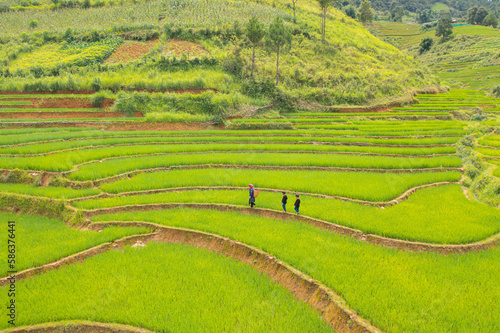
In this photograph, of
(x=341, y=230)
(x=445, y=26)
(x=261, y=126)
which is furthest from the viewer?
(x=445, y=26)

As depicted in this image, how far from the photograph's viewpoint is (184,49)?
42219 millimetres

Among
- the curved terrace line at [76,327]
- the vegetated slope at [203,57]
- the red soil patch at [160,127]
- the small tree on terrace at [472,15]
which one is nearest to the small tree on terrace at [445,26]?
the small tree on terrace at [472,15]

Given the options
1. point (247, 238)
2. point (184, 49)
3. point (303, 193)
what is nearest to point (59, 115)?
point (184, 49)

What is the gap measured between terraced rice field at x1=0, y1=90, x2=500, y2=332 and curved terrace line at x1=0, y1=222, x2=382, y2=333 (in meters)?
0.04

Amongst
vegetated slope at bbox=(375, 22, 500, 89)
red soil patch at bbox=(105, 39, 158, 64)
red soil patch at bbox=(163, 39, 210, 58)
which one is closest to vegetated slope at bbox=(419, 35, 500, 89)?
vegetated slope at bbox=(375, 22, 500, 89)

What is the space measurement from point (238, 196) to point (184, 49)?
3523 cm

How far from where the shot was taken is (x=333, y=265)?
8.69 m

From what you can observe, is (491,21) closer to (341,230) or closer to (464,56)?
Answer: (464,56)

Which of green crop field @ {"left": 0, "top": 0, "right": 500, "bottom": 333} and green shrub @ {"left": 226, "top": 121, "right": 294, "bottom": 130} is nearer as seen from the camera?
green crop field @ {"left": 0, "top": 0, "right": 500, "bottom": 333}

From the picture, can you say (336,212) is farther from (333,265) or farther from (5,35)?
(5,35)

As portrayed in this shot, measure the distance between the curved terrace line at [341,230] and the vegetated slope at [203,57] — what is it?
2267cm

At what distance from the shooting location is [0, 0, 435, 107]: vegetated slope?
3600 cm

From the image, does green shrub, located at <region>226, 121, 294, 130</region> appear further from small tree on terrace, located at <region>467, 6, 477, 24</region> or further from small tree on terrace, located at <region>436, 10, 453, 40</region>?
small tree on terrace, located at <region>467, 6, 477, 24</region>

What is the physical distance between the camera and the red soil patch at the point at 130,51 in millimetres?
41031
